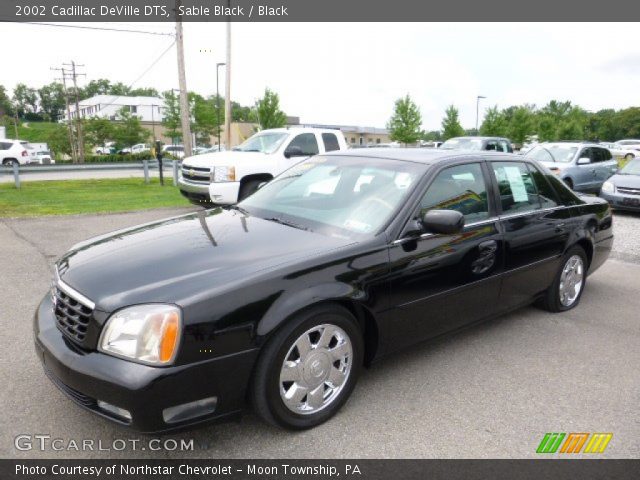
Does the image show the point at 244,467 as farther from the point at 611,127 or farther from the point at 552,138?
the point at 611,127

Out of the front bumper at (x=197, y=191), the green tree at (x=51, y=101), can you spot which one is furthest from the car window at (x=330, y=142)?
the green tree at (x=51, y=101)

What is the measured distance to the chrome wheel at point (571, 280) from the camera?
482cm

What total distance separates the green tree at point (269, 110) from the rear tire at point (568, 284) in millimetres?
30667

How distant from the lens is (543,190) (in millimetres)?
4570

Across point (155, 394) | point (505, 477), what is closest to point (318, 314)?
point (155, 394)

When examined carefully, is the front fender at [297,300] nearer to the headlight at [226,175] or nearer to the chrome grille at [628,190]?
the headlight at [226,175]

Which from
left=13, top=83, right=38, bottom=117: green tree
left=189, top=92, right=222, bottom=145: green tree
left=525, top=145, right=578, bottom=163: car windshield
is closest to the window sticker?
left=525, top=145, right=578, bottom=163: car windshield

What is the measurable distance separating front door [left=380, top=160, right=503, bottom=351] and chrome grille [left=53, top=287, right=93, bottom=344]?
1.72 metres

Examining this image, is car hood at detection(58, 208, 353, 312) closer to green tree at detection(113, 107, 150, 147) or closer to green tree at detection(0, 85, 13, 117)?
green tree at detection(113, 107, 150, 147)

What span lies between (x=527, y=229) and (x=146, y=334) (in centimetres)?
320

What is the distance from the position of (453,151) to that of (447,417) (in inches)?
Answer: 85.5

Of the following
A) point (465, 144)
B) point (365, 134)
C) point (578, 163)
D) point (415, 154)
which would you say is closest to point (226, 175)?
point (415, 154)

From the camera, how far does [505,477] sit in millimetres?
2521

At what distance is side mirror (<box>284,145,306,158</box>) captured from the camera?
10.3 m
